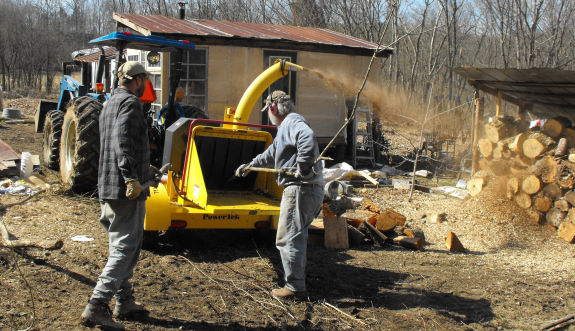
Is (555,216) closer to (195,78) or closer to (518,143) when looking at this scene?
(518,143)

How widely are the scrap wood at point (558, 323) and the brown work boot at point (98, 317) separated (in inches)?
134

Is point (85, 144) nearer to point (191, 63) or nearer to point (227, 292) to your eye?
point (227, 292)

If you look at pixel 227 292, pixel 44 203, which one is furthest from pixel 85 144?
pixel 227 292

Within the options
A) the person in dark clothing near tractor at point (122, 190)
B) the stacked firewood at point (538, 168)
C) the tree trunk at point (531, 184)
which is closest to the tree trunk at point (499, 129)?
the stacked firewood at point (538, 168)

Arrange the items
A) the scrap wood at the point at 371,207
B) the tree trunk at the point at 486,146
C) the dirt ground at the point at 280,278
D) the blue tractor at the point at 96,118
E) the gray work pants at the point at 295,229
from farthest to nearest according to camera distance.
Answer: the tree trunk at the point at 486,146, the scrap wood at the point at 371,207, the blue tractor at the point at 96,118, the gray work pants at the point at 295,229, the dirt ground at the point at 280,278

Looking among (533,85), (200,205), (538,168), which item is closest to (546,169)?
(538,168)

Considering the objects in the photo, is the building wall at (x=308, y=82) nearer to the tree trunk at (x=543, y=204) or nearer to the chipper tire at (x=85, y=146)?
the chipper tire at (x=85, y=146)

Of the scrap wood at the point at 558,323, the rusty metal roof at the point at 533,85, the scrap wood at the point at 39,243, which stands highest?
the rusty metal roof at the point at 533,85

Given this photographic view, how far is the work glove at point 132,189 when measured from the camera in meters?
3.70

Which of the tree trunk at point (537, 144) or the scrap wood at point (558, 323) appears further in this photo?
the tree trunk at point (537, 144)

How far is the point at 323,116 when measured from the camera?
13.7 meters

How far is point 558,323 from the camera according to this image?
4406 mm

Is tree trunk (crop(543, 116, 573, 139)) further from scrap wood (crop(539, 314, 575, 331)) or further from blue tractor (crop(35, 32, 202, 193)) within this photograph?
blue tractor (crop(35, 32, 202, 193))

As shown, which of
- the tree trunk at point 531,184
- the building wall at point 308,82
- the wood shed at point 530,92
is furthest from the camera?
the building wall at point 308,82
